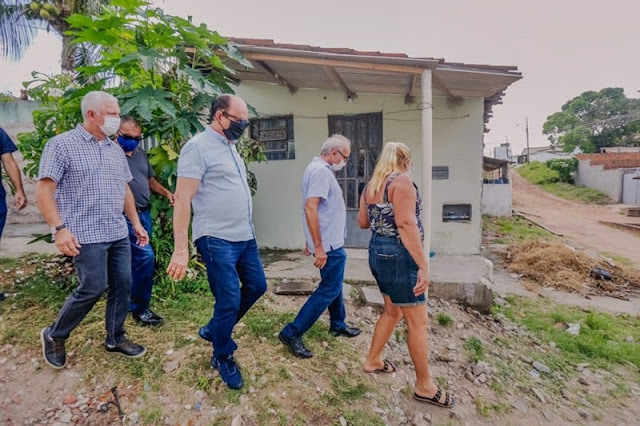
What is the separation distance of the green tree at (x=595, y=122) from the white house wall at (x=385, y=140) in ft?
110

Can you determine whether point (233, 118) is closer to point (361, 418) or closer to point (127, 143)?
point (127, 143)

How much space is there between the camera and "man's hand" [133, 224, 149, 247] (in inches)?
103

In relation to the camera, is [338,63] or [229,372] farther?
[338,63]

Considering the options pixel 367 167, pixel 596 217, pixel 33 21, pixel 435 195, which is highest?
pixel 33 21

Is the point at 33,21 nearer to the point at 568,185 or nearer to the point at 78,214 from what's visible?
the point at 78,214

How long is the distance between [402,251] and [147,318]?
217 centimetres

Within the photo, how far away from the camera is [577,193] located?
21000mm

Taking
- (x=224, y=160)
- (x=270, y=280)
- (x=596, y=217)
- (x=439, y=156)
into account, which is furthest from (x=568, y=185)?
(x=224, y=160)

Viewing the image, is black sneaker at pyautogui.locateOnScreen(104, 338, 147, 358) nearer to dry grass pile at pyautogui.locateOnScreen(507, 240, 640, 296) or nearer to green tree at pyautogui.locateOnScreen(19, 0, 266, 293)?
green tree at pyautogui.locateOnScreen(19, 0, 266, 293)

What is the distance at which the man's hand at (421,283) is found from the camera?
2.22 m

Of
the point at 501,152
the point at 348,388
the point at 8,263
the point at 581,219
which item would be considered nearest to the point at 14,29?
the point at 8,263

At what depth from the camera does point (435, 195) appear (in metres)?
5.51

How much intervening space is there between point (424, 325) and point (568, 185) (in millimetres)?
26437

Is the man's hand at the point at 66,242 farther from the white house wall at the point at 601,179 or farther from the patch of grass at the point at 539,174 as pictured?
the patch of grass at the point at 539,174
